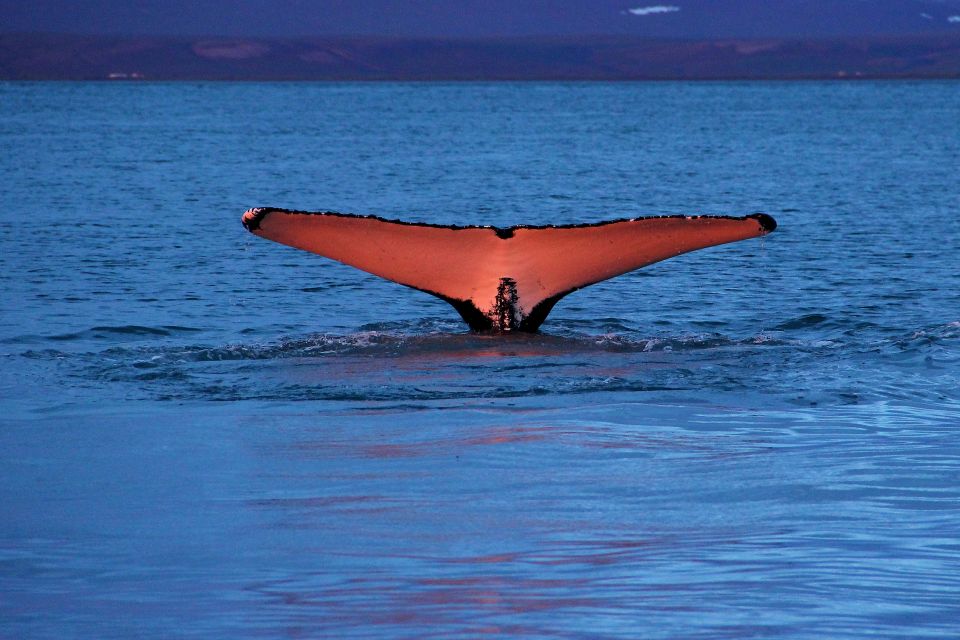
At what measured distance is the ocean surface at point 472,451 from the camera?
5020mm

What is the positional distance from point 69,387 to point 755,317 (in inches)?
258

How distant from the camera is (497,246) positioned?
9.87 metres

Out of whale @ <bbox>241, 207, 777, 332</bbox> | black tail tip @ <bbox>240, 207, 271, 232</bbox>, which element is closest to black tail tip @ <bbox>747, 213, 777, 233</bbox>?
whale @ <bbox>241, 207, 777, 332</bbox>

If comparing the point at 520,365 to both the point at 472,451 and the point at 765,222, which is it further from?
the point at 472,451

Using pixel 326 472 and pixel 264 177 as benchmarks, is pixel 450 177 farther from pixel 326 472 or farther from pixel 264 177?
pixel 326 472

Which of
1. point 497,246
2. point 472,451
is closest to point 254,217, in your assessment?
point 497,246

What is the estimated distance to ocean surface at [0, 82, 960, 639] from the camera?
5.02 metres

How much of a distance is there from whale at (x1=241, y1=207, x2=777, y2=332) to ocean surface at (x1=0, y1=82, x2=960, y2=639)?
21.5 inches

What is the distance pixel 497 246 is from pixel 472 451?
2.71 meters

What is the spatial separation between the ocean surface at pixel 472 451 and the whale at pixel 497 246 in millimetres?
547

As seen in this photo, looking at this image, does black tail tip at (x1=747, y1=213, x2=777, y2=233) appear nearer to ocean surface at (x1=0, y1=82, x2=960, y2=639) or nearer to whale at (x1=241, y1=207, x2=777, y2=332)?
whale at (x1=241, y1=207, x2=777, y2=332)

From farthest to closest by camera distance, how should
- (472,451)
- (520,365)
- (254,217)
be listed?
(520,365) → (254,217) → (472,451)

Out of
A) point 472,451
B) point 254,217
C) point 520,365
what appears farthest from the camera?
point 520,365

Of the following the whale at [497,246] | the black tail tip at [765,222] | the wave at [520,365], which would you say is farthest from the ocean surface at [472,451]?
the black tail tip at [765,222]
